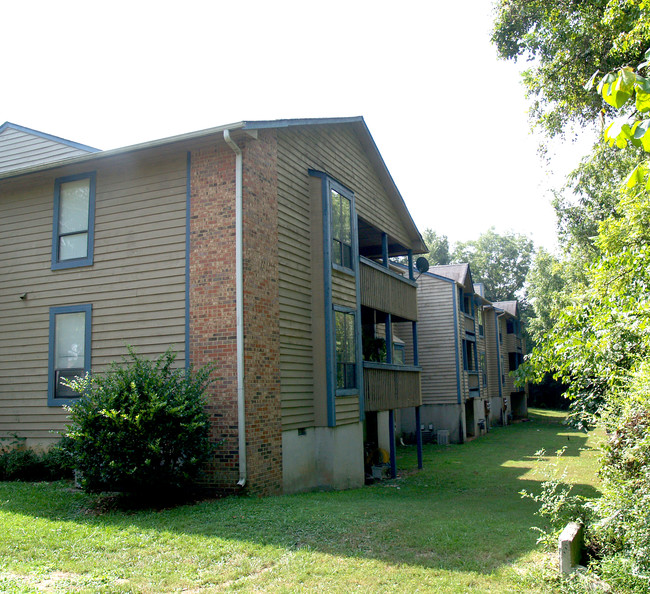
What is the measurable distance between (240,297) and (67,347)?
4.53 metres

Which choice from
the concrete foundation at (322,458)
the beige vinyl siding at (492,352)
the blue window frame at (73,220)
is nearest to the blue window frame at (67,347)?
the blue window frame at (73,220)

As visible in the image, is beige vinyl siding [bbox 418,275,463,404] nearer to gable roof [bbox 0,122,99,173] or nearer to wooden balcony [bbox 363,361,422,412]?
wooden balcony [bbox 363,361,422,412]

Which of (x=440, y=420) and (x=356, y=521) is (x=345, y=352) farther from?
(x=440, y=420)

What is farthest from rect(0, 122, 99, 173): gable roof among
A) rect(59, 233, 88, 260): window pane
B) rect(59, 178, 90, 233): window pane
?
rect(59, 233, 88, 260): window pane

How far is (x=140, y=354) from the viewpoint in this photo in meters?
12.2

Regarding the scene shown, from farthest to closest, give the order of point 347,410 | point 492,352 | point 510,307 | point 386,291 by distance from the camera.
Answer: point 510,307
point 492,352
point 386,291
point 347,410

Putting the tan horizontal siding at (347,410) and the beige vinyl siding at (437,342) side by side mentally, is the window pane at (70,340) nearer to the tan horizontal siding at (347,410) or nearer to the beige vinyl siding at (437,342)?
the tan horizontal siding at (347,410)

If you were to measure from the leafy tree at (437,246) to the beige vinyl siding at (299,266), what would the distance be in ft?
194

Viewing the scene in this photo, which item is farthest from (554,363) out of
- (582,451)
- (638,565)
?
(582,451)

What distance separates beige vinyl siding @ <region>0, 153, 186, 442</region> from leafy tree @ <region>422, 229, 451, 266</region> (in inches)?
2471

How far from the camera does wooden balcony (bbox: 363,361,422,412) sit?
16.1 meters

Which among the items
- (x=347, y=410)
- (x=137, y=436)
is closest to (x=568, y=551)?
(x=137, y=436)

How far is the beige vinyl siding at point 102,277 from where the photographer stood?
39.6ft

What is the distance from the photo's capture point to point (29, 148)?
49.5ft
